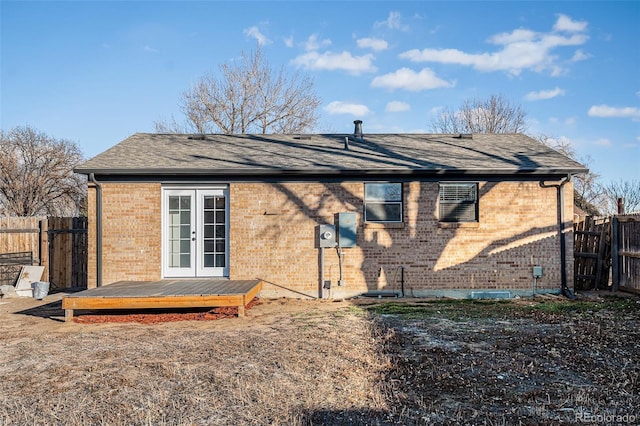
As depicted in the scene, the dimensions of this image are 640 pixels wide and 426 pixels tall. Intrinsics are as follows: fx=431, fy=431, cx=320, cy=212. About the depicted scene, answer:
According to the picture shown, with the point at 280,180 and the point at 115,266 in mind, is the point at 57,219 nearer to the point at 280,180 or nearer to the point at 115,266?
the point at 115,266

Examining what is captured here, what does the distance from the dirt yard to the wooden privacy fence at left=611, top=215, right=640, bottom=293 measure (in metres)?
2.67

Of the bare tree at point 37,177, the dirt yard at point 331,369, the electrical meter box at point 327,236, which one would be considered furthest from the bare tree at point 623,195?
the bare tree at point 37,177

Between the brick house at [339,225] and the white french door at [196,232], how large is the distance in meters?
0.02

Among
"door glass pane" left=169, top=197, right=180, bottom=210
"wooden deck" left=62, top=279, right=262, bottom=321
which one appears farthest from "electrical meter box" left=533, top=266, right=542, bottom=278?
"door glass pane" left=169, top=197, right=180, bottom=210

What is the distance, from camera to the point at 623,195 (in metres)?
26.7

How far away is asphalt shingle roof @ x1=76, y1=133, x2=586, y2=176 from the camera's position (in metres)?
9.77

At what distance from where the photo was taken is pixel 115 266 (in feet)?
32.3

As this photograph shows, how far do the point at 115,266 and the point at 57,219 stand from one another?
2976 millimetres

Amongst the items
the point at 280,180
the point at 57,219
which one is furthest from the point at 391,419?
the point at 57,219

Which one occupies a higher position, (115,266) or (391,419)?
(115,266)

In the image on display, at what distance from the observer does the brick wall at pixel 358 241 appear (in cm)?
984

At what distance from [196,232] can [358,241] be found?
12.3ft

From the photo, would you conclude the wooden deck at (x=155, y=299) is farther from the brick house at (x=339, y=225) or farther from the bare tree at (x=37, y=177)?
the bare tree at (x=37, y=177)

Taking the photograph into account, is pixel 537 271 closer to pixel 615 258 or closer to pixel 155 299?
pixel 615 258
